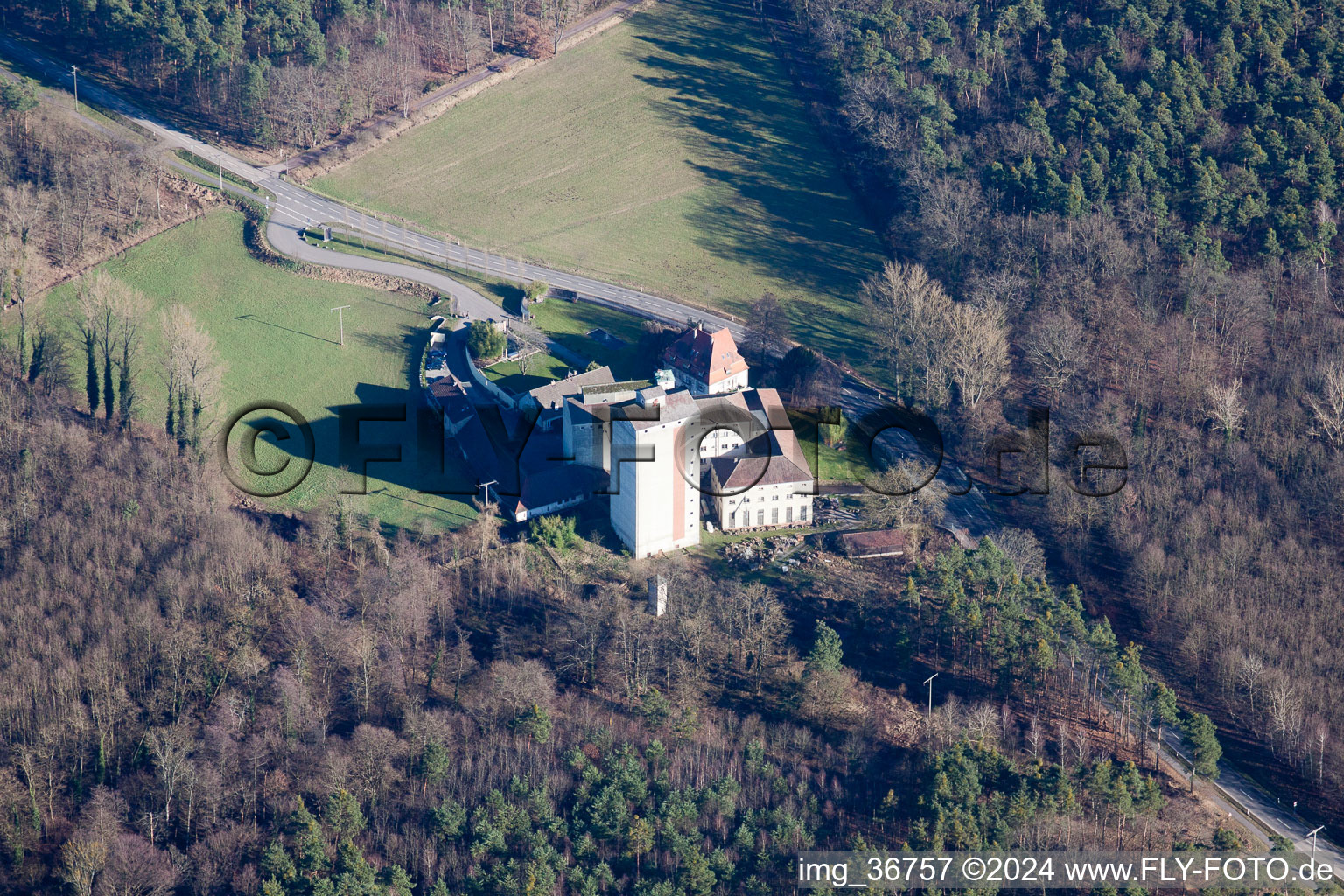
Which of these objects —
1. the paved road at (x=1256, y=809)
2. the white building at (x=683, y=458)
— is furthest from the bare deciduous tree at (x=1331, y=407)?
the white building at (x=683, y=458)

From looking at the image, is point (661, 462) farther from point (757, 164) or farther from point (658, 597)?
point (757, 164)

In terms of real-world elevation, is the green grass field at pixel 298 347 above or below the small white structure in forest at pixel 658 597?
above

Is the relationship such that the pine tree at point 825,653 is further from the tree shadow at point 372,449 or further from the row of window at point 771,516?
the tree shadow at point 372,449

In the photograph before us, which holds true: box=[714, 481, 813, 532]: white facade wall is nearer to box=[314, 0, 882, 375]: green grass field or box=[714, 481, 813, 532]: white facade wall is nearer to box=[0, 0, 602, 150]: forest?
box=[314, 0, 882, 375]: green grass field

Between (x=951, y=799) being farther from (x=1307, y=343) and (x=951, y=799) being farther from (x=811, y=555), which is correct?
(x=1307, y=343)

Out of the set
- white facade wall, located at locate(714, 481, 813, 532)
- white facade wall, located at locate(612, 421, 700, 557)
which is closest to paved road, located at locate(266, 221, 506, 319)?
white facade wall, located at locate(612, 421, 700, 557)

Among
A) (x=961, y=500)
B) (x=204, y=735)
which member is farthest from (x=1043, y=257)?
(x=204, y=735)

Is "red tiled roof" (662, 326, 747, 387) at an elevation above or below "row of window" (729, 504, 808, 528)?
above
